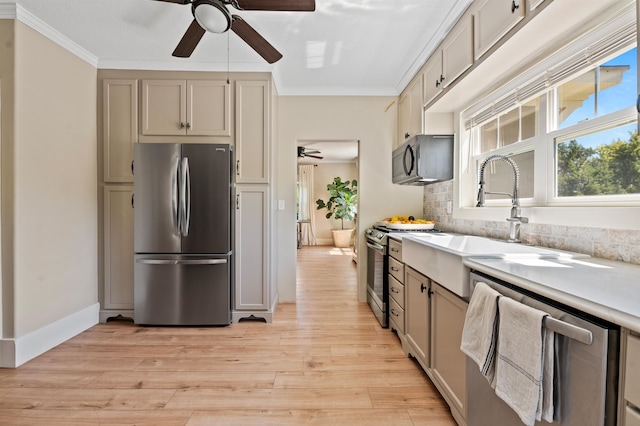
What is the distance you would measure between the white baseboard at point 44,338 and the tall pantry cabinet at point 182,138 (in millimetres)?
167

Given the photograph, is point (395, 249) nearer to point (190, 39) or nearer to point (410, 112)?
point (410, 112)

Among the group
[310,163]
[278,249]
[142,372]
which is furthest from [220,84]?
[310,163]

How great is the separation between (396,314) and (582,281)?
1722 mm

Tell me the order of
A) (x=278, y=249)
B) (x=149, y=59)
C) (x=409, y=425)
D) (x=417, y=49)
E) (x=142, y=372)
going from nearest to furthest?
(x=409, y=425), (x=142, y=372), (x=417, y=49), (x=149, y=59), (x=278, y=249)

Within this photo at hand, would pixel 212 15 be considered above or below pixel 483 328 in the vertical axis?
above

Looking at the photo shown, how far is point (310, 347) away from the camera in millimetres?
2404

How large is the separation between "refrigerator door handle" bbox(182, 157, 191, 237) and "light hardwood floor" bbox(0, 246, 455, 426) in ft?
3.26

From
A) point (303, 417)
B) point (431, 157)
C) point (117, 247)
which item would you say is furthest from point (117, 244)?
point (431, 157)

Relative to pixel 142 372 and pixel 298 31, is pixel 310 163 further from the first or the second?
pixel 142 372

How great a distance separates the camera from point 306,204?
8930 mm

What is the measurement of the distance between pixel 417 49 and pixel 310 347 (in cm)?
281

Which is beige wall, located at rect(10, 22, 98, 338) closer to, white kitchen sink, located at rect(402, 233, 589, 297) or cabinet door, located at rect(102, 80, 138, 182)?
cabinet door, located at rect(102, 80, 138, 182)

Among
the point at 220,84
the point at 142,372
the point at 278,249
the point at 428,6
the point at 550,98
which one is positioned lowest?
the point at 142,372

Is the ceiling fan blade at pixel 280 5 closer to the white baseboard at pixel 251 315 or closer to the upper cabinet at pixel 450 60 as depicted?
the upper cabinet at pixel 450 60
